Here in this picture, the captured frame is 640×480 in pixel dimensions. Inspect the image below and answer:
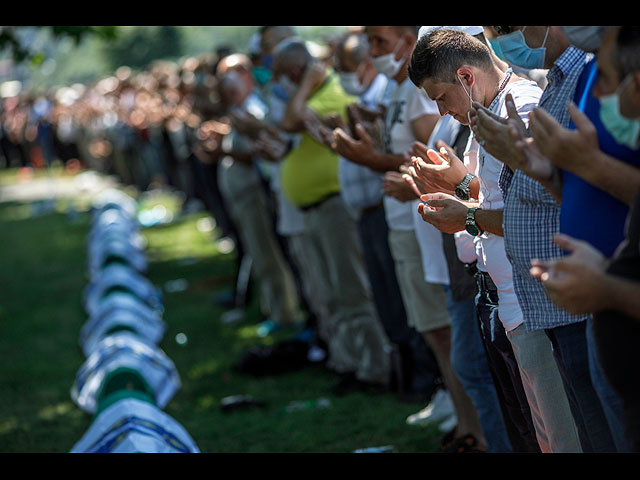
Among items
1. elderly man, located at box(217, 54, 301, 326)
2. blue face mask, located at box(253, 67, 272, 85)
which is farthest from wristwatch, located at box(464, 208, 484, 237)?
elderly man, located at box(217, 54, 301, 326)

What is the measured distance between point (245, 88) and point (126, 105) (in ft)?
39.2

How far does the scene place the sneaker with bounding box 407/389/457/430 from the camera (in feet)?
18.9

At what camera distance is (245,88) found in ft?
27.6

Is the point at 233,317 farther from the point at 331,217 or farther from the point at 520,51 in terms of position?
the point at 520,51

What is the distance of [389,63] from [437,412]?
2111 mm

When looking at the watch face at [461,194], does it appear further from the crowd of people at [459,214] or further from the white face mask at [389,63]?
the white face mask at [389,63]

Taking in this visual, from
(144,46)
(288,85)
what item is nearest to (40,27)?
(288,85)

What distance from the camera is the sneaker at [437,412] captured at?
18.9 feet

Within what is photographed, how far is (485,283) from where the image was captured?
147 inches

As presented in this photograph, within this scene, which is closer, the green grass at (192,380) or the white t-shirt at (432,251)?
the white t-shirt at (432,251)

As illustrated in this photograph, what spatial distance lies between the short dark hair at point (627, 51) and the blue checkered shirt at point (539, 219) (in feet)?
1.31

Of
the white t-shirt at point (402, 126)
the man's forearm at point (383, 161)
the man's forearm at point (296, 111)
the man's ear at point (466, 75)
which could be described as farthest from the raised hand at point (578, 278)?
the man's forearm at point (296, 111)

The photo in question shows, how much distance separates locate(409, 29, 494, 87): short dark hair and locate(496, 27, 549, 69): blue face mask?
280 mm

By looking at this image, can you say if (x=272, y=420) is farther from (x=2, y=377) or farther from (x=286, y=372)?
(x=2, y=377)
